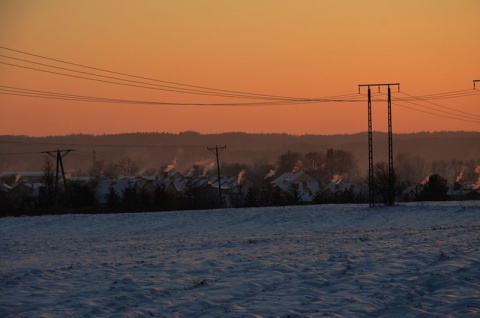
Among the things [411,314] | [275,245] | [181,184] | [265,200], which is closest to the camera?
[411,314]

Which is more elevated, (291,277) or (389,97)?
(389,97)

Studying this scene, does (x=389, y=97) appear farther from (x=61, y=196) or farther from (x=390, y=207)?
(x=61, y=196)

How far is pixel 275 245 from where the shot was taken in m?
27.8

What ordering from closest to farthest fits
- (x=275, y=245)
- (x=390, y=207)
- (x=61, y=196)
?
(x=275, y=245) < (x=390, y=207) < (x=61, y=196)

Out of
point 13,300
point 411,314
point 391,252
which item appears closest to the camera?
point 411,314

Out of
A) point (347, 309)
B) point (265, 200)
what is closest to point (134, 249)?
point (347, 309)

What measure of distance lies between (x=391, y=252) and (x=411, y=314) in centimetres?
806

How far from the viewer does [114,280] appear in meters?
18.8

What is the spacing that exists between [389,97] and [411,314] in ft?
158

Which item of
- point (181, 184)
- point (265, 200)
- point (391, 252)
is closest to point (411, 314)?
point (391, 252)

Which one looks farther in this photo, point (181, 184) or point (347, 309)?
point (181, 184)

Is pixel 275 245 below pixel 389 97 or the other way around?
below

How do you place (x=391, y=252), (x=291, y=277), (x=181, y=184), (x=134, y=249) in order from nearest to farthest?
(x=291, y=277), (x=391, y=252), (x=134, y=249), (x=181, y=184)

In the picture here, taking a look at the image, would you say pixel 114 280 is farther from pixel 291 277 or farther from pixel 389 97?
pixel 389 97
